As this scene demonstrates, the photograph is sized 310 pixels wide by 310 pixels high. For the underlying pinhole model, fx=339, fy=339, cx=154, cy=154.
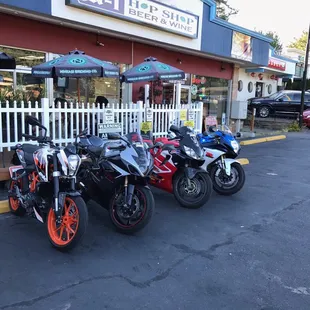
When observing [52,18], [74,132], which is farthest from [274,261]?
[52,18]

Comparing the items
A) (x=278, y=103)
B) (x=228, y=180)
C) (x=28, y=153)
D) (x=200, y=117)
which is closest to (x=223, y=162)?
(x=228, y=180)

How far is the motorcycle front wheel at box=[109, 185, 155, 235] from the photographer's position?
163 inches

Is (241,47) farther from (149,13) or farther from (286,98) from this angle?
(286,98)

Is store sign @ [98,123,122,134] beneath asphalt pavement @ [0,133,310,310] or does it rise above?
above

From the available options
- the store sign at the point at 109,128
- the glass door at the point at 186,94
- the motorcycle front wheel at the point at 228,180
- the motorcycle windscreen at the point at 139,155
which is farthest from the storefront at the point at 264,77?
the motorcycle windscreen at the point at 139,155

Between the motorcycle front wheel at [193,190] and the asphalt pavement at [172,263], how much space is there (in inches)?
6.8

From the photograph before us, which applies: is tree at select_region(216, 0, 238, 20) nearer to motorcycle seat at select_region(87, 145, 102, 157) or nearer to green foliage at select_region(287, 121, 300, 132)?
green foliage at select_region(287, 121, 300, 132)

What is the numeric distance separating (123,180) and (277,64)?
19107 millimetres

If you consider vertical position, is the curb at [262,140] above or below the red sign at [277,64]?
below

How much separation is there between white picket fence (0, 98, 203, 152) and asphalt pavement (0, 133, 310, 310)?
1971 mm

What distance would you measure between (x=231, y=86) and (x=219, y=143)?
12.5 meters

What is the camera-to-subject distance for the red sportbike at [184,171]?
5164mm

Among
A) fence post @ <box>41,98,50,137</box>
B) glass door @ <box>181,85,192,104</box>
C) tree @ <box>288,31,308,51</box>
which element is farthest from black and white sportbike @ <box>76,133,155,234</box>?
tree @ <box>288,31,308,51</box>

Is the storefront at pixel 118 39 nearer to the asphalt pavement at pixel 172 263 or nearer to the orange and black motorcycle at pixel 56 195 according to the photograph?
the orange and black motorcycle at pixel 56 195
